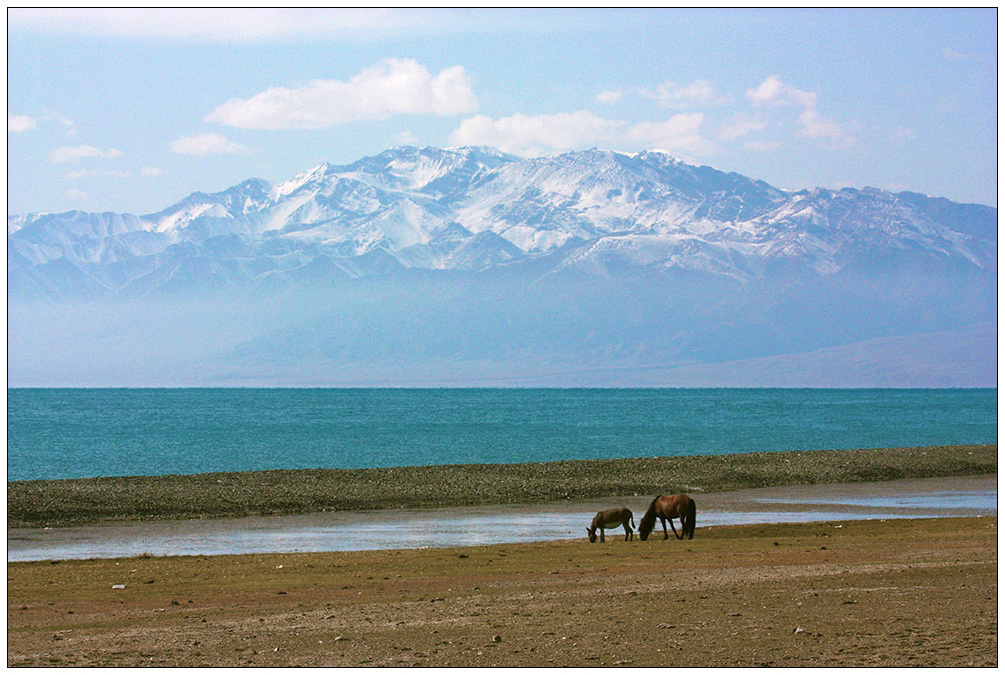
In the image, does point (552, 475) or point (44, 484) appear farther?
point (552, 475)

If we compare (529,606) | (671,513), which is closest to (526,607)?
(529,606)

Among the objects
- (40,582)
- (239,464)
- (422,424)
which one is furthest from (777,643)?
(422,424)

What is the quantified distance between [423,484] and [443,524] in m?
9.69

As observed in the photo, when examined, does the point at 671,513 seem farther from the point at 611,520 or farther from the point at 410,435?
the point at 410,435

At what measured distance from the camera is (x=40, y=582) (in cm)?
1792

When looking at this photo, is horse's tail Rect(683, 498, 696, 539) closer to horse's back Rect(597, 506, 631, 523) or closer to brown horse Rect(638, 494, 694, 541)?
brown horse Rect(638, 494, 694, 541)

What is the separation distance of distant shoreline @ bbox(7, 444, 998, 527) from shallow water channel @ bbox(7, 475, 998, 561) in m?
1.55

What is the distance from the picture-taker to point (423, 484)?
39406 millimetres

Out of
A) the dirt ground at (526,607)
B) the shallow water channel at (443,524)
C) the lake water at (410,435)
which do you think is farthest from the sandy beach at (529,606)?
the lake water at (410,435)

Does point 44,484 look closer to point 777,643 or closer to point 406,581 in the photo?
point 406,581

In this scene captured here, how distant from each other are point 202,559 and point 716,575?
9283 mm

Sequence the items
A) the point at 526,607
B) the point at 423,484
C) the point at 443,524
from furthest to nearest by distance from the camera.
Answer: the point at 423,484 < the point at 443,524 < the point at 526,607

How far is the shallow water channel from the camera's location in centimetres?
2528

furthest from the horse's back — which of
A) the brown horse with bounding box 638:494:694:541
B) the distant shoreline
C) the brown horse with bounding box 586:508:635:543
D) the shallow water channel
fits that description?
the distant shoreline
